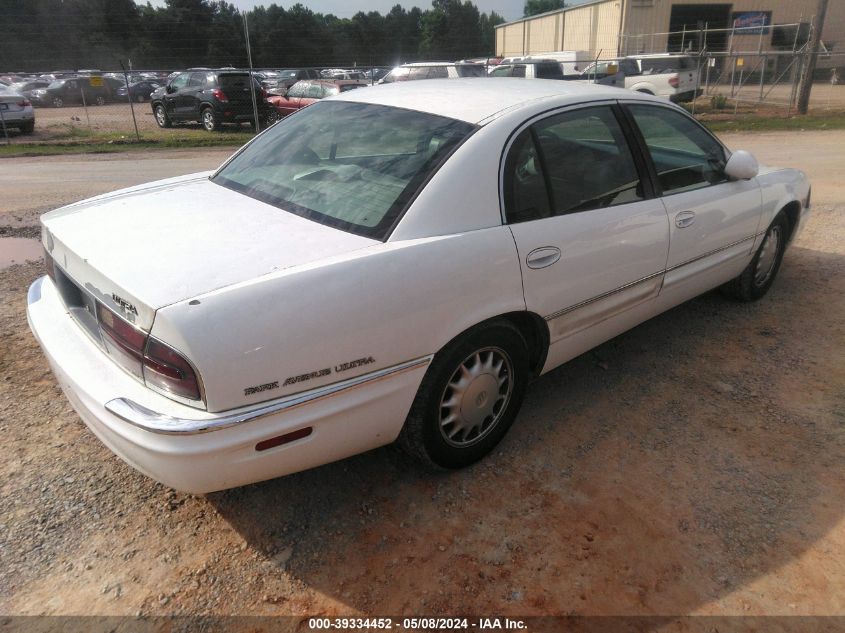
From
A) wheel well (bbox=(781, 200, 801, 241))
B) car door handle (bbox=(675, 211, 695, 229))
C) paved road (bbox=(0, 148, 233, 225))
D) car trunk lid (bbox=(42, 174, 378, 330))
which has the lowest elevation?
paved road (bbox=(0, 148, 233, 225))

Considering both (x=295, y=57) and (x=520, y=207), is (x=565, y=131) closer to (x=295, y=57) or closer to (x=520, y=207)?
(x=520, y=207)

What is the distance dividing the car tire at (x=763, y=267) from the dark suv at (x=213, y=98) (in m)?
13.9

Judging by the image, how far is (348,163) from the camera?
2965 millimetres

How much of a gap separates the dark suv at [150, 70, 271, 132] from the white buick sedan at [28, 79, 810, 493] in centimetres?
1403

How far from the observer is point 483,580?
2.32 m

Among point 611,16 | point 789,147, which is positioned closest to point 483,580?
point 789,147

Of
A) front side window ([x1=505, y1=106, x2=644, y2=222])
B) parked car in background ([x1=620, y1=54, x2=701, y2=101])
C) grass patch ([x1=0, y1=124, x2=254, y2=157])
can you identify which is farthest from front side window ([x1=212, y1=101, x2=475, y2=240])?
parked car in background ([x1=620, y1=54, x2=701, y2=101])

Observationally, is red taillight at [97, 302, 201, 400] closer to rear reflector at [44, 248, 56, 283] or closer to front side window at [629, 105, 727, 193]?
rear reflector at [44, 248, 56, 283]

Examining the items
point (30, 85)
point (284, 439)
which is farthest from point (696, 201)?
point (30, 85)

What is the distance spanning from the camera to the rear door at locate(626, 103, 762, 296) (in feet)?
11.5

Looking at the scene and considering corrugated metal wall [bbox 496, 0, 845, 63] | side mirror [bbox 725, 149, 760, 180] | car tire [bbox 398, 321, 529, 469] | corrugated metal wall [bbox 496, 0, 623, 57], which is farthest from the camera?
corrugated metal wall [bbox 496, 0, 623, 57]

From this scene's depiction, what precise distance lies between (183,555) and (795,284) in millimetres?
4891

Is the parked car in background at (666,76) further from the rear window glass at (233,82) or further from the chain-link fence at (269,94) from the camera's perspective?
the rear window glass at (233,82)

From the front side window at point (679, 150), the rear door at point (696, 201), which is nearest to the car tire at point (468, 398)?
the rear door at point (696, 201)
